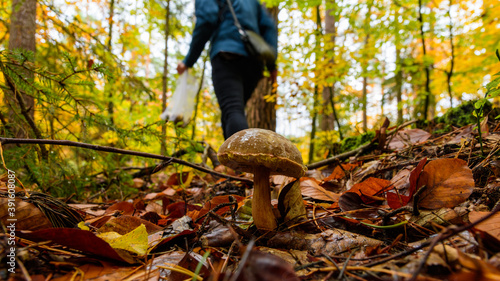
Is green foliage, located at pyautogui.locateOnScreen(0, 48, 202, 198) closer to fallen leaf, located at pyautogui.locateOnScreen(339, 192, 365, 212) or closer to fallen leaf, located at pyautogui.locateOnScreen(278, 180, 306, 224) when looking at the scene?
fallen leaf, located at pyautogui.locateOnScreen(278, 180, 306, 224)

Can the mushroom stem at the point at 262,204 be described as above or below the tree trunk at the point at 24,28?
below

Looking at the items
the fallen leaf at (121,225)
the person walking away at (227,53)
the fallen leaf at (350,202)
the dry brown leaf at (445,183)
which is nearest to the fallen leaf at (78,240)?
the fallen leaf at (121,225)

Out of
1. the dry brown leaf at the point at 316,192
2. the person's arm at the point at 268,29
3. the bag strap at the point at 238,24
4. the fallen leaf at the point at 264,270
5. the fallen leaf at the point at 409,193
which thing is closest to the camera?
the fallen leaf at the point at 264,270

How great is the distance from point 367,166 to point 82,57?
391 cm

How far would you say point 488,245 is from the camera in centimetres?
79

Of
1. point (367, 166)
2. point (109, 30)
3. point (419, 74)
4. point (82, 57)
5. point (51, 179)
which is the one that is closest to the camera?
point (367, 166)

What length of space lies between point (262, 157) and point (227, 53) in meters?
2.37

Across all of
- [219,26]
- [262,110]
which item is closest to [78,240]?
[219,26]

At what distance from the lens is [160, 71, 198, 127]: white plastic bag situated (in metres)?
3.35

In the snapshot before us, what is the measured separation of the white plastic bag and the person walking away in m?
0.14

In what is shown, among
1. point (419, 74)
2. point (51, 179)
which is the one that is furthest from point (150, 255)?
point (419, 74)

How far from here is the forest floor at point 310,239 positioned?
729mm

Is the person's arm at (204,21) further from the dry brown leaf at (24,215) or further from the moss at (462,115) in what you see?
the moss at (462,115)

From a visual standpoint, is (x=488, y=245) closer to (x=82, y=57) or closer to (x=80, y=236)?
(x=80, y=236)
